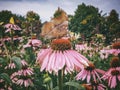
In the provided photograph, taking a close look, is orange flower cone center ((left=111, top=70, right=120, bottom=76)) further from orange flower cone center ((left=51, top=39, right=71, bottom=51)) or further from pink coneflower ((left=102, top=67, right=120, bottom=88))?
orange flower cone center ((left=51, top=39, right=71, bottom=51))

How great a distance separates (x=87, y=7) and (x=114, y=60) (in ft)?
68.6

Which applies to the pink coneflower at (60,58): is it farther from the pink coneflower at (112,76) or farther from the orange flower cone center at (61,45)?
the pink coneflower at (112,76)

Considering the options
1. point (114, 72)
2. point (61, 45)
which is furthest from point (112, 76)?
point (61, 45)

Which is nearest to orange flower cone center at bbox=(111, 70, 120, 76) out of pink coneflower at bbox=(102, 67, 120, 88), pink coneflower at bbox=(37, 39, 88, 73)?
pink coneflower at bbox=(102, 67, 120, 88)

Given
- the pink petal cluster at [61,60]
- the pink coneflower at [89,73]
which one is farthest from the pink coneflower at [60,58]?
the pink coneflower at [89,73]

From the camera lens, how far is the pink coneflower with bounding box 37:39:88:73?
1.06 metres

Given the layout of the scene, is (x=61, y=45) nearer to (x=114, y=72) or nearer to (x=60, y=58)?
(x=60, y=58)

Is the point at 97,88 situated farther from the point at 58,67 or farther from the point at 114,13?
the point at 114,13

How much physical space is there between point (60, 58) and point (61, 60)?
0.02m

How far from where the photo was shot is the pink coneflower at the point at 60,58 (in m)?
1.06

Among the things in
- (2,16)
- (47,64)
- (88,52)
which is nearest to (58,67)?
(47,64)

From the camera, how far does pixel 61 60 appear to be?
3.57ft

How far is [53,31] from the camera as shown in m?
1.11

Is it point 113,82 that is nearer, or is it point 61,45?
point 61,45
